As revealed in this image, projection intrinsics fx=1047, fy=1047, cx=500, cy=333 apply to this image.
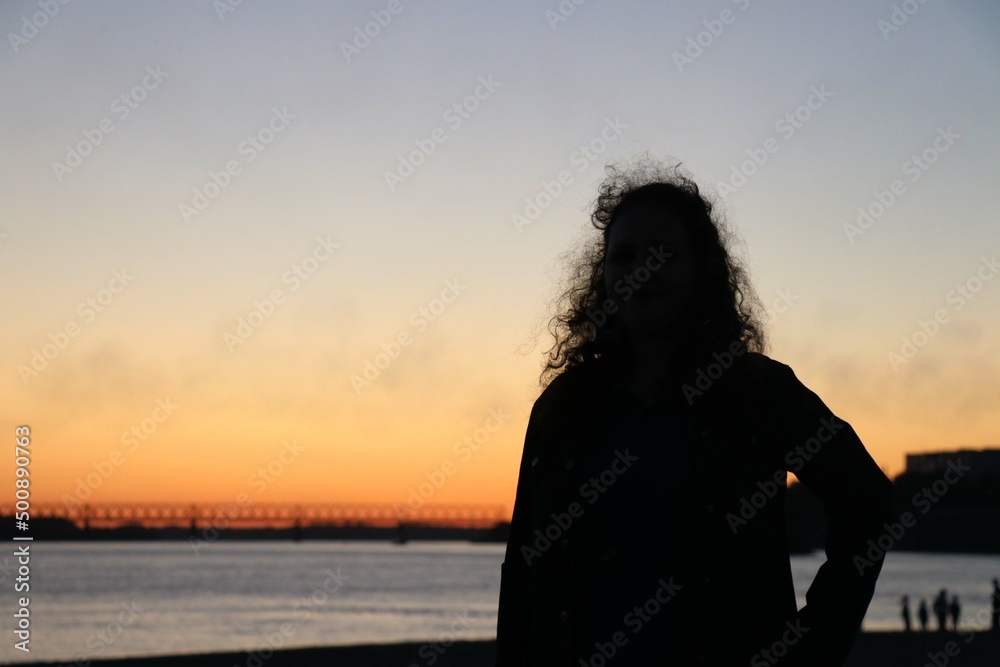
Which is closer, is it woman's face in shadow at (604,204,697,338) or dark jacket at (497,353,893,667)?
dark jacket at (497,353,893,667)

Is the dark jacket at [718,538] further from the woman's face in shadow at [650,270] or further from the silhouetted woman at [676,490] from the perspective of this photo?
the woman's face in shadow at [650,270]

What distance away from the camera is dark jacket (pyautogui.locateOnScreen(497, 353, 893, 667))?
228 centimetres

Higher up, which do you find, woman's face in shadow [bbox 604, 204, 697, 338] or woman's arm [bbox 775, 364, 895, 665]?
woman's face in shadow [bbox 604, 204, 697, 338]

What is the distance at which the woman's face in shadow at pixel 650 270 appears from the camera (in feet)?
8.47

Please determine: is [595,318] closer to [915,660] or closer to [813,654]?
[813,654]

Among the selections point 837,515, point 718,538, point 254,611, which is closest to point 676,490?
point 718,538

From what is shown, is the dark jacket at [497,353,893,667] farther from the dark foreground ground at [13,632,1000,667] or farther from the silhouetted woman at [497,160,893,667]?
the dark foreground ground at [13,632,1000,667]

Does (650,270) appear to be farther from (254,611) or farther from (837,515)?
(254,611)

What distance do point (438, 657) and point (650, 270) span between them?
14489 mm

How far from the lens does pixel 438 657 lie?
52.7 feet

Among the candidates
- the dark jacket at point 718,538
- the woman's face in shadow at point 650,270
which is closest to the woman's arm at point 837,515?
the dark jacket at point 718,538

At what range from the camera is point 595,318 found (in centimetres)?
294

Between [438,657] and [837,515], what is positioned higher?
[837,515]

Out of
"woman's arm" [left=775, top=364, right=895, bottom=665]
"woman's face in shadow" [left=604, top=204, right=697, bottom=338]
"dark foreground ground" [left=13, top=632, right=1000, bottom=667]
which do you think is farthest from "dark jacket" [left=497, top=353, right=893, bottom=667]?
"dark foreground ground" [left=13, top=632, right=1000, bottom=667]
